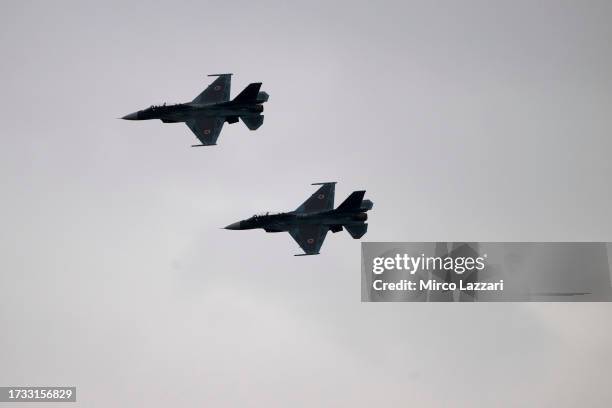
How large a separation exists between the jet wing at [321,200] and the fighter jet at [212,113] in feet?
45.1

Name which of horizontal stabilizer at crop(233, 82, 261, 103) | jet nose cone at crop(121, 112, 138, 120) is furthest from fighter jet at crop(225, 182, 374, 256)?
jet nose cone at crop(121, 112, 138, 120)

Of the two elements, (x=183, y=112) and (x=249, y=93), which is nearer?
(x=249, y=93)

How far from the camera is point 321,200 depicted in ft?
516

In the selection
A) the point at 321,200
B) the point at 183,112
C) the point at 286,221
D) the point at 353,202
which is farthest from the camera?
the point at 321,200

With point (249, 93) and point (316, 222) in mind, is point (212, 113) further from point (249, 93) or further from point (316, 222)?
point (316, 222)

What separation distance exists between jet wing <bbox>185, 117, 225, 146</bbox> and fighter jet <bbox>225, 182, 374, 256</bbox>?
458 inches

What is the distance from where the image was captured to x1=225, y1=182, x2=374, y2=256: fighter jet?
149375mm

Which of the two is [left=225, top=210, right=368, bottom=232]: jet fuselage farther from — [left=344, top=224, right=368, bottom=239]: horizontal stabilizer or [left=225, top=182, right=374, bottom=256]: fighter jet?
[left=344, top=224, right=368, bottom=239]: horizontal stabilizer

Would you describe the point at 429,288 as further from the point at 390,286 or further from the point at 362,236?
the point at 362,236

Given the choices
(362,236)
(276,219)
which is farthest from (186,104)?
(362,236)

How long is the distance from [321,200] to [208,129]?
1825 centimetres

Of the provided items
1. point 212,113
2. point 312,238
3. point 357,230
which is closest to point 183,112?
point 212,113

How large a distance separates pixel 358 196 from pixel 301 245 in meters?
10.2

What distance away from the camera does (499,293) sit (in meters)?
162
